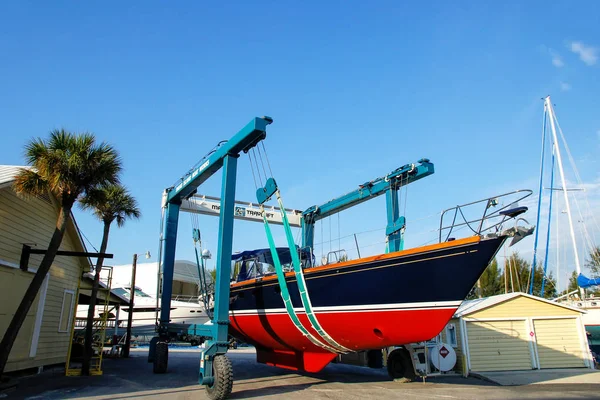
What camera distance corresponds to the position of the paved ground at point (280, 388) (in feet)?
28.5

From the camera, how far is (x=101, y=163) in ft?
32.7

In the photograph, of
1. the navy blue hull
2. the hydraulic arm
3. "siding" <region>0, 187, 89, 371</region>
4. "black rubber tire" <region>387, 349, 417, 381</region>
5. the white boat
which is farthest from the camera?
the white boat

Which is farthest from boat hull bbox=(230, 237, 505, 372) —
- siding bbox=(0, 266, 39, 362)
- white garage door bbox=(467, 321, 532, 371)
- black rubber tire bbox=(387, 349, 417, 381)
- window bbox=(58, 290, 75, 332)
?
window bbox=(58, 290, 75, 332)

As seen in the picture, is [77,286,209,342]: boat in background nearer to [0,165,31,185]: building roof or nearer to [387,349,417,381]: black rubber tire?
[0,165,31,185]: building roof

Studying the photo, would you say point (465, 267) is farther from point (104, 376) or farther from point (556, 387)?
point (104, 376)

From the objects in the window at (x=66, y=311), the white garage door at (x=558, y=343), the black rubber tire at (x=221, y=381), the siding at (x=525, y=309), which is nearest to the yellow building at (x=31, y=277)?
the window at (x=66, y=311)

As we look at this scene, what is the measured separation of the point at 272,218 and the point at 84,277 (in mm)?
6970

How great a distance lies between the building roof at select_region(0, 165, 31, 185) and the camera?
9.98 metres

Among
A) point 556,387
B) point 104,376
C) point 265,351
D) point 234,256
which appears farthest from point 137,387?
point 556,387

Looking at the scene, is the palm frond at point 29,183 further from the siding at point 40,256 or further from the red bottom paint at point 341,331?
the red bottom paint at point 341,331

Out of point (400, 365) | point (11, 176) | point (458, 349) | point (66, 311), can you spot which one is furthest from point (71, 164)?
point (458, 349)

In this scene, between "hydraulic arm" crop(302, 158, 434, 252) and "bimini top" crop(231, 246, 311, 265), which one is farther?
"bimini top" crop(231, 246, 311, 265)

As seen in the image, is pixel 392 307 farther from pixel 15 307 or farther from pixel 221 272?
pixel 15 307

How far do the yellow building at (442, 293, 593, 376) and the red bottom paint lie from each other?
6.24 meters
